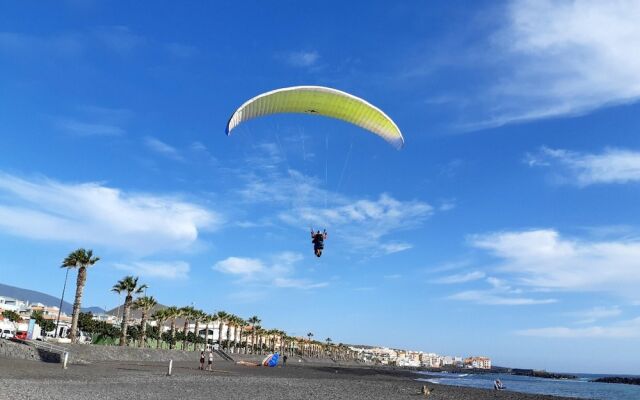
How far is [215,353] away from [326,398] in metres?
59.4

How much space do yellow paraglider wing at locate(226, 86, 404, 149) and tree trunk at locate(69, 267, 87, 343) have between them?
3076 centimetres

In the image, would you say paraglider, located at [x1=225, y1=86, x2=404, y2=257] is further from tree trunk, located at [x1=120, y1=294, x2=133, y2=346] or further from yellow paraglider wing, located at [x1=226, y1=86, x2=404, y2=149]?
tree trunk, located at [x1=120, y1=294, x2=133, y2=346]

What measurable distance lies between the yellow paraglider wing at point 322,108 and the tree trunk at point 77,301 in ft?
101

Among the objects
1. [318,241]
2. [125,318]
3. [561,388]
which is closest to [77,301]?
[125,318]

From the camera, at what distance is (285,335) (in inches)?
5497

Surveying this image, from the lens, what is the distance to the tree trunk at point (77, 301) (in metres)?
43.9

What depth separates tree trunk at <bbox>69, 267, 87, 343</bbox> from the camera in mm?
43906

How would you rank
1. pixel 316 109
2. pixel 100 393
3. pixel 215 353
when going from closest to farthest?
pixel 100 393 < pixel 316 109 < pixel 215 353

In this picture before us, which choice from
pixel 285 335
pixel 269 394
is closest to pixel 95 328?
pixel 269 394

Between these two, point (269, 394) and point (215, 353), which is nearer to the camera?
point (269, 394)

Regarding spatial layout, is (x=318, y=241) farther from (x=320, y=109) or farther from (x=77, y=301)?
(x=77, y=301)

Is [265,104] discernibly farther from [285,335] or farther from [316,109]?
[285,335]

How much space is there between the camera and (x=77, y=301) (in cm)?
4431

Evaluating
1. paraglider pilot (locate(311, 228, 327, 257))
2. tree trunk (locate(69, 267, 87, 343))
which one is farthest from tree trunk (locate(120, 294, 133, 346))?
paraglider pilot (locate(311, 228, 327, 257))
